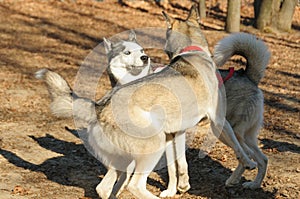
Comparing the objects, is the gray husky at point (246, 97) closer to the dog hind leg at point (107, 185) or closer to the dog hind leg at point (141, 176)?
the dog hind leg at point (141, 176)

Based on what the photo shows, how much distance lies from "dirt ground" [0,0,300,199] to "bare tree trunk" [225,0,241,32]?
414 mm

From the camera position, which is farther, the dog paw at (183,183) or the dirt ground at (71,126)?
the dirt ground at (71,126)

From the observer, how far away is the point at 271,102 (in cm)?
1000

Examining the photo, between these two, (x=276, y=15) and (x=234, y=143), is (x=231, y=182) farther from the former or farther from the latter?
(x=276, y=15)

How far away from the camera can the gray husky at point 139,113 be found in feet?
16.1

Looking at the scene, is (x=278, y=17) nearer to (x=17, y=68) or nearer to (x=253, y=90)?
(x=17, y=68)

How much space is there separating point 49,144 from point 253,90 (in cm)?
301

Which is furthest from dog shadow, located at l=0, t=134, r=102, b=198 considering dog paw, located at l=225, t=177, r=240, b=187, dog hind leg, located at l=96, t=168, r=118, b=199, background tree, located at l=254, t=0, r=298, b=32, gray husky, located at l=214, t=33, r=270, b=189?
background tree, located at l=254, t=0, r=298, b=32

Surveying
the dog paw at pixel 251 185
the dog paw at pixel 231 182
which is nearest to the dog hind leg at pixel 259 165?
the dog paw at pixel 251 185

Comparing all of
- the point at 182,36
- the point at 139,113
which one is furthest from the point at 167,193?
the point at 182,36

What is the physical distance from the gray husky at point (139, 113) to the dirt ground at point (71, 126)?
83 cm

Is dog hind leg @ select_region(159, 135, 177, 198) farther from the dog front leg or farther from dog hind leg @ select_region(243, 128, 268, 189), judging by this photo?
dog hind leg @ select_region(243, 128, 268, 189)

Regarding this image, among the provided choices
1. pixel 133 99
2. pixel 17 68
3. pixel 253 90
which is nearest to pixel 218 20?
pixel 17 68

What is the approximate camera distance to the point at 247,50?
616 cm
